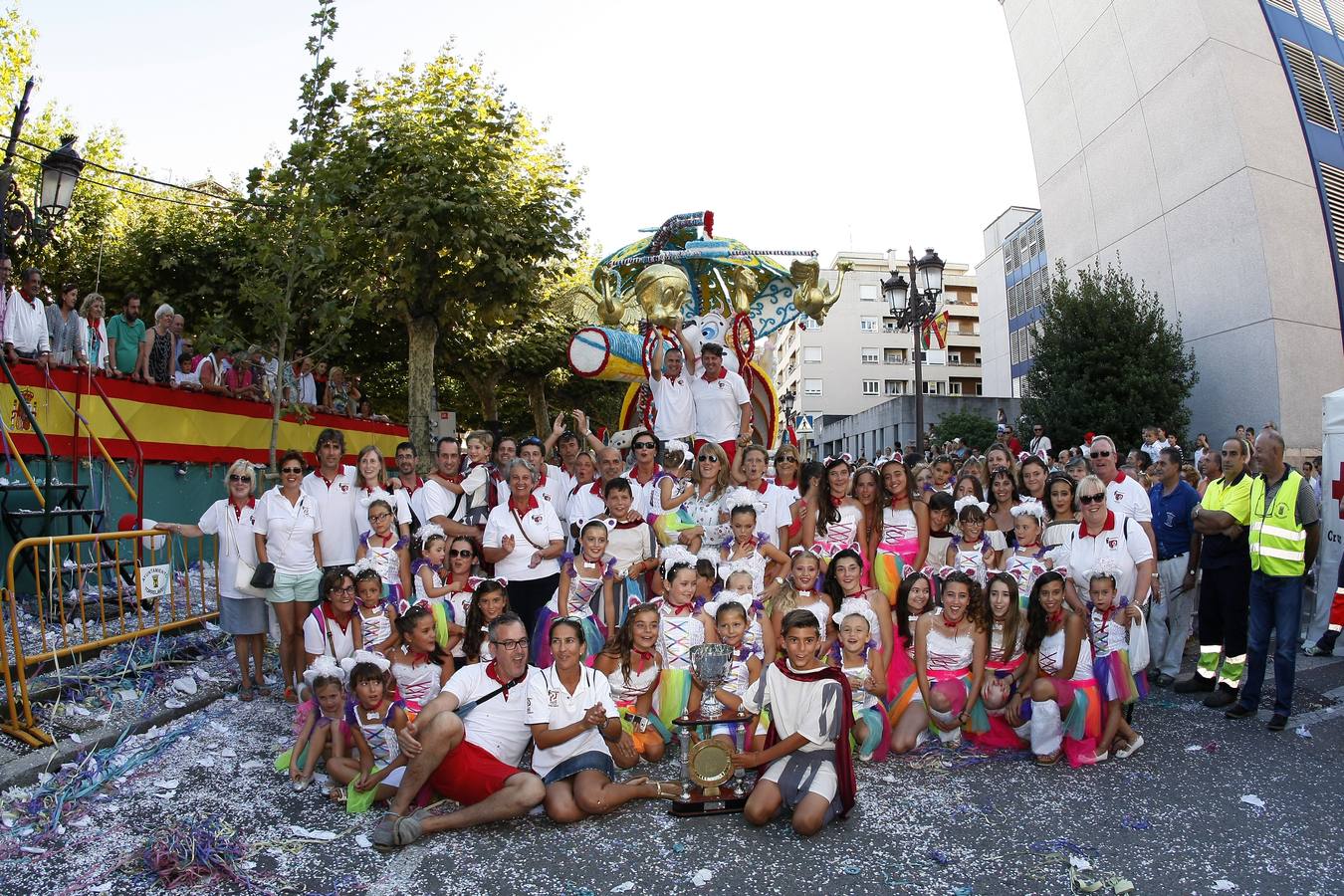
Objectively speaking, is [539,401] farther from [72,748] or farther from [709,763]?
[709,763]

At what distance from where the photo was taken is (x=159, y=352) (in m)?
10.4

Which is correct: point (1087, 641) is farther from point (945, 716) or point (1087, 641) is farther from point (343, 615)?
point (343, 615)

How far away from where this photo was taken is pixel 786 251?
10.4m

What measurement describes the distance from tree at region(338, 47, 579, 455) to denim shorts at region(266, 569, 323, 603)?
790 cm

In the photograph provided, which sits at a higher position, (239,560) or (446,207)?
(446,207)

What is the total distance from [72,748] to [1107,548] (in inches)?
241

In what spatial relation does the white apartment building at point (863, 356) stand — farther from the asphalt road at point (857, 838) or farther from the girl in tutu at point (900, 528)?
the asphalt road at point (857, 838)

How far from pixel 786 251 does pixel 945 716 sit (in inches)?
244

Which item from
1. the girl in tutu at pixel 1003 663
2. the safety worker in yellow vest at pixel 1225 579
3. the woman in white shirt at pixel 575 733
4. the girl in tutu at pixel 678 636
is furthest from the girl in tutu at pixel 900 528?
the woman in white shirt at pixel 575 733

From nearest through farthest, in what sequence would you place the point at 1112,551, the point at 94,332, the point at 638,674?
the point at 638,674 → the point at 1112,551 → the point at 94,332

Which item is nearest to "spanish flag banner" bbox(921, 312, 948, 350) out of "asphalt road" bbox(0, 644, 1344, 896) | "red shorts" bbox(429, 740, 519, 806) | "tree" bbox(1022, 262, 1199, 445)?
"tree" bbox(1022, 262, 1199, 445)

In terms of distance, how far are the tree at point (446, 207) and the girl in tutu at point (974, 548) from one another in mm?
9557

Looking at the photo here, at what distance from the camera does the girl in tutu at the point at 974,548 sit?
6234 millimetres

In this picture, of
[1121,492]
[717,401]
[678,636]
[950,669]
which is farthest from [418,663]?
[1121,492]
